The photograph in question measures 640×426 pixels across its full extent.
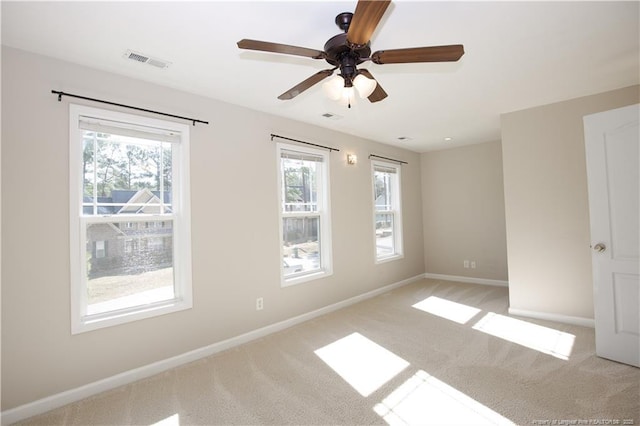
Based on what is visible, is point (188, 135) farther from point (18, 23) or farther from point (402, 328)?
point (402, 328)

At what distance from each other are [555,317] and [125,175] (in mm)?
4762

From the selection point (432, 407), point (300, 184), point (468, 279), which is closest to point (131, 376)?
point (432, 407)

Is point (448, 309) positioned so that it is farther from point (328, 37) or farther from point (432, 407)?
point (328, 37)

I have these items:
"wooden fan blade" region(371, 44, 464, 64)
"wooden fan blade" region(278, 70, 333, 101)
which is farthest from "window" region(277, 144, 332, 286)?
"wooden fan blade" region(371, 44, 464, 64)

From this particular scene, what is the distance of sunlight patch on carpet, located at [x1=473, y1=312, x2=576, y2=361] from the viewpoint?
2.91m

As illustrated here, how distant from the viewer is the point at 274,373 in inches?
103

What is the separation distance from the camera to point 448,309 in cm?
418

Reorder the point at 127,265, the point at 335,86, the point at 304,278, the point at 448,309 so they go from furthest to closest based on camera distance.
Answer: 1. the point at 448,309
2. the point at 304,278
3. the point at 127,265
4. the point at 335,86

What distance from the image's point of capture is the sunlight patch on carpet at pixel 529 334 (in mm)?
2910

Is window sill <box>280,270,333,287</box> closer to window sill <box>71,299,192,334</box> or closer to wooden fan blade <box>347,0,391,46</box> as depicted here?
window sill <box>71,299,192,334</box>

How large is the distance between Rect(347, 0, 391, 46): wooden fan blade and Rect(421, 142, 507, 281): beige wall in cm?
471

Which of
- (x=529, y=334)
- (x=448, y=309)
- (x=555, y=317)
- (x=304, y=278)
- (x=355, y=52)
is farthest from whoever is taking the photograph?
(x=448, y=309)

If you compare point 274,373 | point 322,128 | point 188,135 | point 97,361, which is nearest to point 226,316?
point 274,373

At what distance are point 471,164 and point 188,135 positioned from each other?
15.8ft
